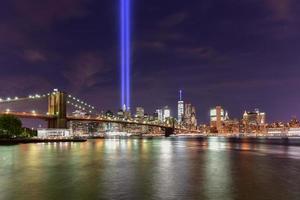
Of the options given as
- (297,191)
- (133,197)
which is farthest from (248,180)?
(133,197)

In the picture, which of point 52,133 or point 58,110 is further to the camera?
point 58,110

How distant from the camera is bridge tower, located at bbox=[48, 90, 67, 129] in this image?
4887 inches

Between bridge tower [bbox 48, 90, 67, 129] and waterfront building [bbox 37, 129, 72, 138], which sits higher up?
bridge tower [bbox 48, 90, 67, 129]

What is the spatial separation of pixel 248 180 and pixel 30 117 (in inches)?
3548

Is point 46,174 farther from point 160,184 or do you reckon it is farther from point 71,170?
point 160,184

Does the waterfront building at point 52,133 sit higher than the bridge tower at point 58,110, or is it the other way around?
Answer: the bridge tower at point 58,110

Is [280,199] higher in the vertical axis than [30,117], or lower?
lower

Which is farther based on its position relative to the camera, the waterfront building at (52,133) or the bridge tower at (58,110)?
the bridge tower at (58,110)

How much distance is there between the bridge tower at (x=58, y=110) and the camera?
124 m

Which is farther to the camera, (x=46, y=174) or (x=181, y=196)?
(x=46, y=174)

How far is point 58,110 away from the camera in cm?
12450

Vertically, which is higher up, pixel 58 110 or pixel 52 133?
pixel 58 110

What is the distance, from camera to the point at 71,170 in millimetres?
33906

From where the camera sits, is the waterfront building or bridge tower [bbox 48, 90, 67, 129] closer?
the waterfront building
